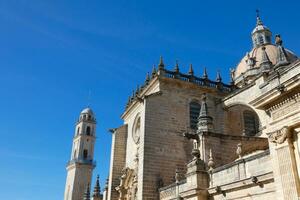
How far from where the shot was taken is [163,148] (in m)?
20.1

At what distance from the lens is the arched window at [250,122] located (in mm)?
23006

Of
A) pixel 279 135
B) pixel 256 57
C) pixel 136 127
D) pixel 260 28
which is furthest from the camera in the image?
pixel 260 28

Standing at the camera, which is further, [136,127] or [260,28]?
[260,28]

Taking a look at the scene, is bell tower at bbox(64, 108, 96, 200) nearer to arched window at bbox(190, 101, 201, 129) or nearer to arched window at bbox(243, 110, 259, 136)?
arched window at bbox(190, 101, 201, 129)

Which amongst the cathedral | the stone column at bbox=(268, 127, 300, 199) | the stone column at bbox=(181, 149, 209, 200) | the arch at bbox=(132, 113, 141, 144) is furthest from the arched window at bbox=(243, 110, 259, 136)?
the stone column at bbox=(268, 127, 300, 199)

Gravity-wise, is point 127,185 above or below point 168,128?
below

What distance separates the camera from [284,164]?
9430 millimetres

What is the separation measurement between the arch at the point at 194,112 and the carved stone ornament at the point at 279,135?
12091 millimetres

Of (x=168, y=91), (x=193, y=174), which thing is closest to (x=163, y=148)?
(x=168, y=91)

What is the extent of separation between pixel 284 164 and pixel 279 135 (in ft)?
2.78

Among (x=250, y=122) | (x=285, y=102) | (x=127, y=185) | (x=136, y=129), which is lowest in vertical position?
(x=127, y=185)

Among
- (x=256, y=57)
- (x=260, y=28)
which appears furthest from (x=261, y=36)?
(x=256, y=57)

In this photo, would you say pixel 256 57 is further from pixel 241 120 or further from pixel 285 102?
pixel 285 102

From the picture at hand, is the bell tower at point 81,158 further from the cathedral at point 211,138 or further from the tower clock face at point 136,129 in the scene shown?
the tower clock face at point 136,129
